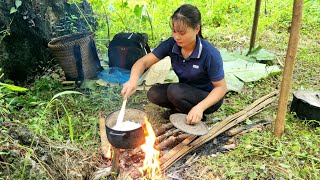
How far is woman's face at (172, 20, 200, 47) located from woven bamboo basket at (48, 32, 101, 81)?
1844 mm

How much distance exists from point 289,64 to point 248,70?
1.85 meters

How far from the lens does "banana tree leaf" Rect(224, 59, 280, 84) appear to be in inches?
180

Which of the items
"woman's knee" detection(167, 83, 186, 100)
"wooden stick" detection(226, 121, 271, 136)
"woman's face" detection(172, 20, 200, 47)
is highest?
"woman's face" detection(172, 20, 200, 47)

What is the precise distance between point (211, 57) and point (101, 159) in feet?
4.60

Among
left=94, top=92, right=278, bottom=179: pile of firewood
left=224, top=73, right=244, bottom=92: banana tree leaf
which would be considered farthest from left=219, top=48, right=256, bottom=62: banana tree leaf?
left=94, top=92, right=278, bottom=179: pile of firewood

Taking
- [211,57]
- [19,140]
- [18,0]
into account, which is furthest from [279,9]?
[19,140]

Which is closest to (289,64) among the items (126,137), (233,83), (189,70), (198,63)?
(198,63)

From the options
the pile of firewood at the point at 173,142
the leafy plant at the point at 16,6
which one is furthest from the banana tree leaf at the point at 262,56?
the leafy plant at the point at 16,6

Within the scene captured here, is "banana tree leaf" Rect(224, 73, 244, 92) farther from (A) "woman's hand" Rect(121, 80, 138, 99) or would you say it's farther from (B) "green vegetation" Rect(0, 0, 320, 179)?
(A) "woman's hand" Rect(121, 80, 138, 99)

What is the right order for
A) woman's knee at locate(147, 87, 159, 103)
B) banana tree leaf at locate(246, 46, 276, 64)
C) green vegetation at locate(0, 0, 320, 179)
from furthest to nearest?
banana tree leaf at locate(246, 46, 276, 64), woman's knee at locate(147, 87, 159, 103), green vegetation at locate(0, 0, 320, 179)

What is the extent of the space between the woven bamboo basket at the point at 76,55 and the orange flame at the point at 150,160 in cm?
198

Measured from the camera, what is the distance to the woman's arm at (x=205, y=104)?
8.84 ft

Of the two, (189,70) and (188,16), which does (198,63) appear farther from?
(188,16)

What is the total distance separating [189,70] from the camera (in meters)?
3.15
